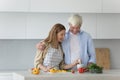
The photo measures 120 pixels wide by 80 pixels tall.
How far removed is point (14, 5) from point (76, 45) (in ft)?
4.37

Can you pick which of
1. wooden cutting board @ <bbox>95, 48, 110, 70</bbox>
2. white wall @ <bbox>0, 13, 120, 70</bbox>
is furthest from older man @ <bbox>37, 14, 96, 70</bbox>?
wooden cutting board @ <bbox>95, 48, 110, 70</bbox>

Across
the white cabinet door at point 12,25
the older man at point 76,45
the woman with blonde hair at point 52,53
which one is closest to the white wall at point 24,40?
the white cabinet door at point 12,25

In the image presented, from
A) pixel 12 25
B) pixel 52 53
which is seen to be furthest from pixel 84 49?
pixel 12 25

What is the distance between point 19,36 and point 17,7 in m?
0.44

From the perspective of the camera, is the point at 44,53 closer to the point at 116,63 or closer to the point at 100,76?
the point at 100,76

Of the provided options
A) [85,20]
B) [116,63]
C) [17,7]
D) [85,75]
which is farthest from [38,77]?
[116,63]

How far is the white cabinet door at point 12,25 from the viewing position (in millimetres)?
4852

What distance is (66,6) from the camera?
486 cm

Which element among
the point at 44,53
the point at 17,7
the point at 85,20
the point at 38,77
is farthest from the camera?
the point at 85,20

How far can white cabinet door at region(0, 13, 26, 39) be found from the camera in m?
4.85

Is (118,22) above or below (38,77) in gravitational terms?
above

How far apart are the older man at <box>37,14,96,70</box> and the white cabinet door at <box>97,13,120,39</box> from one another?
1333 mm

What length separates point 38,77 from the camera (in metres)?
2.99

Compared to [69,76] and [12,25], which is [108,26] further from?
[69,76]
